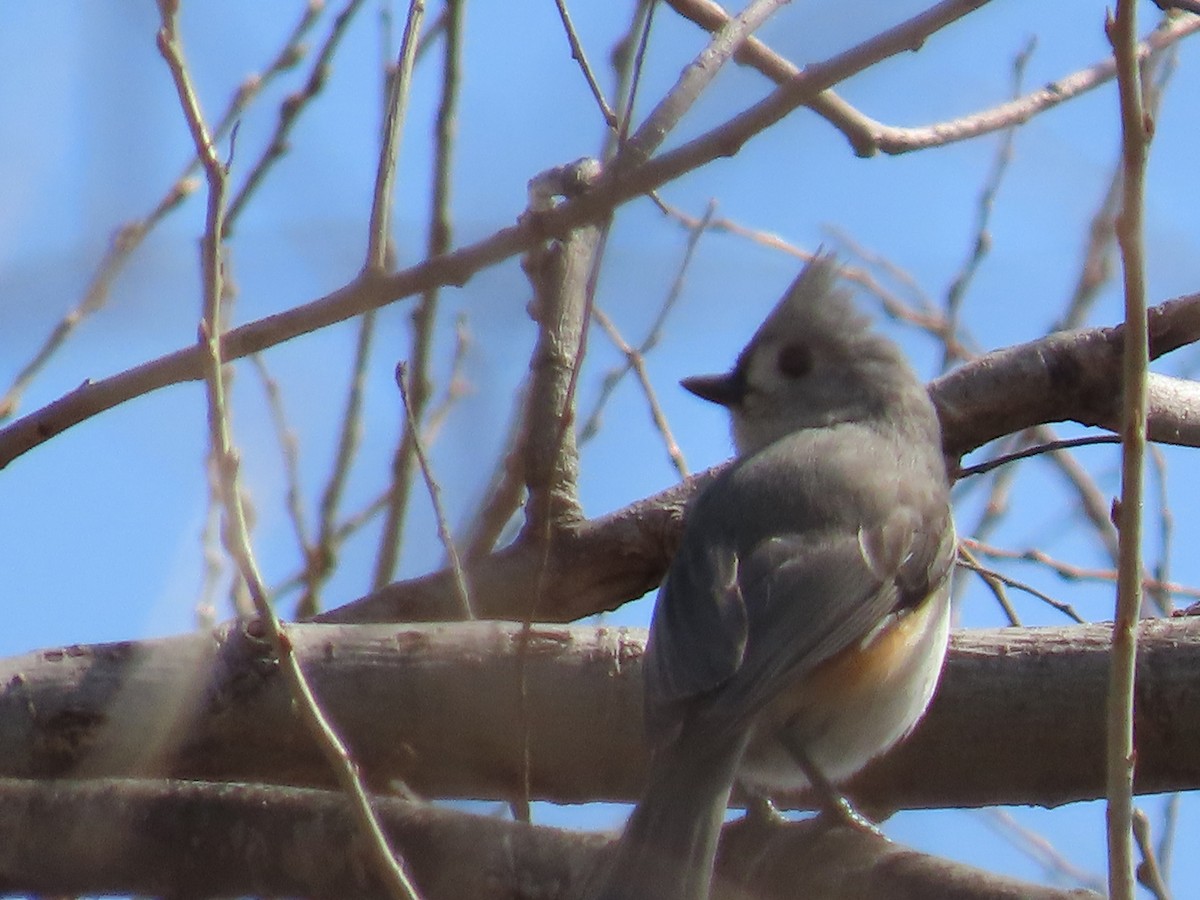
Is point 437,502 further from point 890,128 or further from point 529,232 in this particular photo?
point 890,128

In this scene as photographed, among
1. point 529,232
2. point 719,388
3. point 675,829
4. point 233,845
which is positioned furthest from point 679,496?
point 529,232

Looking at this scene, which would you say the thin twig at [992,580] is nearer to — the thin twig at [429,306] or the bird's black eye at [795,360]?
the bird's black eye at [795,360]

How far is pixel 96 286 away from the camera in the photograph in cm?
300

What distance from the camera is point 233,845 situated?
2539mm

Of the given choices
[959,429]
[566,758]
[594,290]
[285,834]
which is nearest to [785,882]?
[566,758]

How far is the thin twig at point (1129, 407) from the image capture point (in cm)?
163

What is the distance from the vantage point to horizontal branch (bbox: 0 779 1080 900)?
248 centimetres

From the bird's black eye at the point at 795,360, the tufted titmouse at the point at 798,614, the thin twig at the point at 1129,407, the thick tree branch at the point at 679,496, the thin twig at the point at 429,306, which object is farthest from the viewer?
the bird's black eye at the point at 795,360

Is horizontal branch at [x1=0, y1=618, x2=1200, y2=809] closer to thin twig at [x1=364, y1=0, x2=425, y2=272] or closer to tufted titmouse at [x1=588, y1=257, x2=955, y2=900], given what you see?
tufted titmouse at [x1=588, y1=257, x2=955, y2=900]

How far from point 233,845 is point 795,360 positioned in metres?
1.79

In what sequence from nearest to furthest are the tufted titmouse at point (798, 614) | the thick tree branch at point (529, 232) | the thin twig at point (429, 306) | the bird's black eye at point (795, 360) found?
the thick tree branch at point (529, 232), the thin twig at point (429, 306), the tufted titmouse at point (798, 614), the bird's black eye at point (795, 360)

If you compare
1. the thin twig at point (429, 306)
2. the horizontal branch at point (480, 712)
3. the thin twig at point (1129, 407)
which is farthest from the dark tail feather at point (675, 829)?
the thin twig at point (1129, 407)

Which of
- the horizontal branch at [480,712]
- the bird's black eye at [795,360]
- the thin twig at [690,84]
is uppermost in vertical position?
the bird's black eye at [795,360]

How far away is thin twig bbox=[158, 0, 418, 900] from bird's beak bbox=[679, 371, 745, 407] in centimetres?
201
